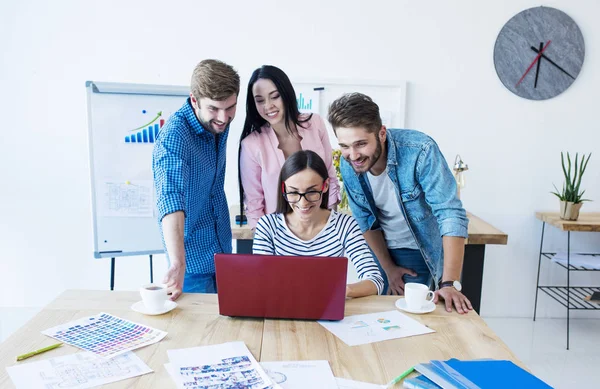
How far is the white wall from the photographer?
2.92 metres

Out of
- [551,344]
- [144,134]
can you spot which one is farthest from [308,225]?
[551,344]

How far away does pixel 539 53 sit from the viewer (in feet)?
9.72

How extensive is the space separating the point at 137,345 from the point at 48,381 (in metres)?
0.19

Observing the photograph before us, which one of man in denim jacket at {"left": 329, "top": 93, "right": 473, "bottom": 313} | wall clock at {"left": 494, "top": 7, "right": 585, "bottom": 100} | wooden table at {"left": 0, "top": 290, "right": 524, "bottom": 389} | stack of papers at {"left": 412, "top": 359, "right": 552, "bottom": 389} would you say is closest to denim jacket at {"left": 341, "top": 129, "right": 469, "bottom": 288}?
man in denim jacket at {"left": 329, "top": 93, "right": 473, "bottom": 313}

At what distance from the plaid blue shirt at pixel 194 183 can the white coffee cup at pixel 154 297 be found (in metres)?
0.29

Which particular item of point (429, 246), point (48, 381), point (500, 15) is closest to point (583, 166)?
point (500, 15)

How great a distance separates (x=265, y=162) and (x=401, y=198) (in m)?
0.58

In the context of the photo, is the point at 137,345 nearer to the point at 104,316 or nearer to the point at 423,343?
the point at 104,316

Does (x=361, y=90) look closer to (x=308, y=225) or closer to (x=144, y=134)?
(x=144, y=134)

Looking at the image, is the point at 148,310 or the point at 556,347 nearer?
the point at 148,310

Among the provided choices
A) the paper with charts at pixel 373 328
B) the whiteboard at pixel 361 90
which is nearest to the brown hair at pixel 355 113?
the paper with charts at pixel 373 328

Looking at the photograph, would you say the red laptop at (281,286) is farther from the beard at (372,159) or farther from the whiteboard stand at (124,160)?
the whiteboard stand at (124,160)

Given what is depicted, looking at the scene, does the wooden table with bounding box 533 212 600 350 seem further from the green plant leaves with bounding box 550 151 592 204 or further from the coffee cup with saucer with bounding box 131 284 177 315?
the coffee cup with saucer with bounding box 131 284 177 315

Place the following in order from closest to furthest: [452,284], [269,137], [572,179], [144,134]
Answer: [452,284], [269,137], [144,134], [572,179]
